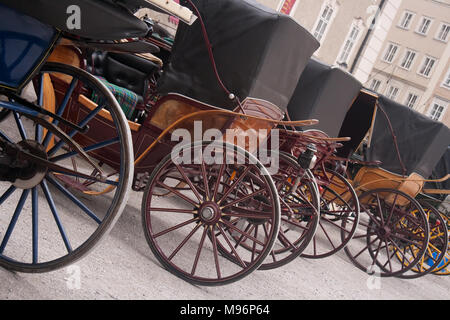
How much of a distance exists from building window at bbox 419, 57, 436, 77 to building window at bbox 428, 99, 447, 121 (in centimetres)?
205

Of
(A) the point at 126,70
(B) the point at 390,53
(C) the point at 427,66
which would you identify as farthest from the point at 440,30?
(A) the point at 126,70

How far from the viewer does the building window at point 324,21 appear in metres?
14.6

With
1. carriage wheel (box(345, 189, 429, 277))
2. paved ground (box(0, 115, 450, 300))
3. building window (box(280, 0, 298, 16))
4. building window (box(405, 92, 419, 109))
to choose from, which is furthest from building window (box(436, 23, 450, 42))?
paved ground (box(0, 115, 450, 300))

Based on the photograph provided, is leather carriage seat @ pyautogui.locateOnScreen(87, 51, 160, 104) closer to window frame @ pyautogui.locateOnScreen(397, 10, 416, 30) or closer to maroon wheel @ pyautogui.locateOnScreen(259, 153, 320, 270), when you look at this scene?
maroon wheel @ pyautogui.locateOnScreen(259, 153, 320, 270)

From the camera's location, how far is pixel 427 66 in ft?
106

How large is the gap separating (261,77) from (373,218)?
3.25 meters

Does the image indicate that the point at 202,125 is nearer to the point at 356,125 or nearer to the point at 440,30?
the point at 356,125

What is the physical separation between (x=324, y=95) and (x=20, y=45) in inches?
139

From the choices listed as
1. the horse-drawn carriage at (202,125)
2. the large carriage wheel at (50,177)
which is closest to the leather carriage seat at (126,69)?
the horse-drawn carriage at (202,125)

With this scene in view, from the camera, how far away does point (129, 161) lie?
2.17m
